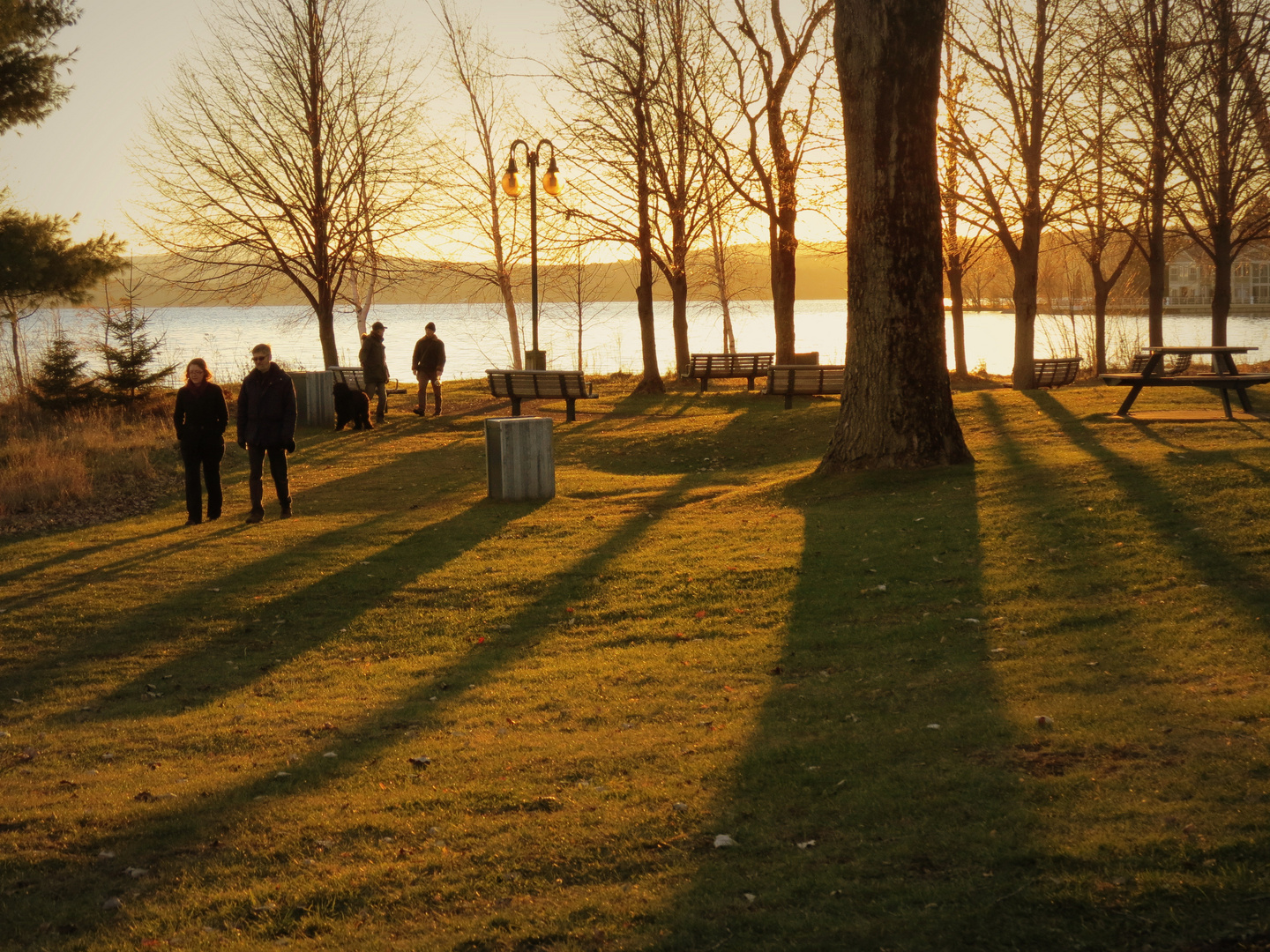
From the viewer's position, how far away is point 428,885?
161 inches

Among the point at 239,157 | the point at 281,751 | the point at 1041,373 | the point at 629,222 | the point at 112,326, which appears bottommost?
the point at 281,751

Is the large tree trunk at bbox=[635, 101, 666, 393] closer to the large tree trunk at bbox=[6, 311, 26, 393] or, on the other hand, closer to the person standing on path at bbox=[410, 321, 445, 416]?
the person standing on path at bbox=[410, 321, 445, 416]

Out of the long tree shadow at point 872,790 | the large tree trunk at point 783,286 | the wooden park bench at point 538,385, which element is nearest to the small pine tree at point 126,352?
the wooden park bench at point 538,385

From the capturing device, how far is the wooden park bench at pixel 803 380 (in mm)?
20430

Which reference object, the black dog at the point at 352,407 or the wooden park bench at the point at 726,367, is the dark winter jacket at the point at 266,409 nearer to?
the black dog at the point at 352,407

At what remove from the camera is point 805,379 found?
2073cm

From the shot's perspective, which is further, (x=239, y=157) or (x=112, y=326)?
(x=239, y=157)

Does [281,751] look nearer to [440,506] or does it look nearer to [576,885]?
[576,885]

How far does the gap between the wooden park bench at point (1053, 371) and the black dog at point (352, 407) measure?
13742 mm

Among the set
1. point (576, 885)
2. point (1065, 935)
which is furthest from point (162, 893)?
point (1065, 935)

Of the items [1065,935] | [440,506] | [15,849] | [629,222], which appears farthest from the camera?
[629,222]

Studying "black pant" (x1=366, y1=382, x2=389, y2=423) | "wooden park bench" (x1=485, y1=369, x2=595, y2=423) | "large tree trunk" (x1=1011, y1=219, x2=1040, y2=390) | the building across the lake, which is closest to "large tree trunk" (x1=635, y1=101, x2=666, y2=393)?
"wooden park bench" (x1=485, y1=369, x2=595, y2=423)

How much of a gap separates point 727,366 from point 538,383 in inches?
275

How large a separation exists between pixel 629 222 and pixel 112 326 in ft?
39.4
